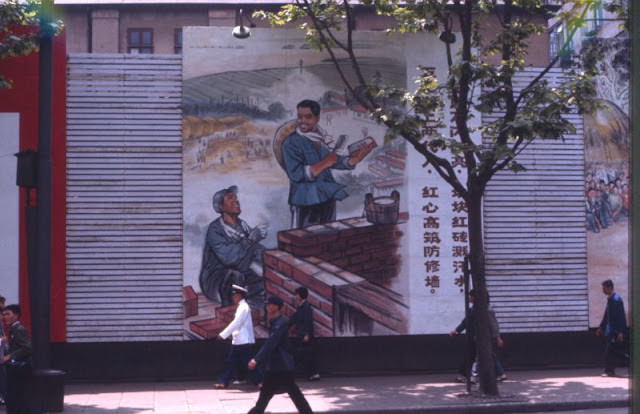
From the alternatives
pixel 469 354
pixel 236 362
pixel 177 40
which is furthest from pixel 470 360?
pixel 177 40

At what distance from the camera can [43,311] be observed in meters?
11.8

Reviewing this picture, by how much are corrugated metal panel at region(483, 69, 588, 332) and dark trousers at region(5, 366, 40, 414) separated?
28.3 ft

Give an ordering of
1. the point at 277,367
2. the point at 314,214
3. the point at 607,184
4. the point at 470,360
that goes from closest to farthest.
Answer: the point at 277,367, the point at 470,360, the point at 314,214, the point at 607,184

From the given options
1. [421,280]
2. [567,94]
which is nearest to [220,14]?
[421,280]

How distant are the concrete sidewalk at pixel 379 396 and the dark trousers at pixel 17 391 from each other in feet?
4.22

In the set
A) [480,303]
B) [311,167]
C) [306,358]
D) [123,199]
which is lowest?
[306,358]

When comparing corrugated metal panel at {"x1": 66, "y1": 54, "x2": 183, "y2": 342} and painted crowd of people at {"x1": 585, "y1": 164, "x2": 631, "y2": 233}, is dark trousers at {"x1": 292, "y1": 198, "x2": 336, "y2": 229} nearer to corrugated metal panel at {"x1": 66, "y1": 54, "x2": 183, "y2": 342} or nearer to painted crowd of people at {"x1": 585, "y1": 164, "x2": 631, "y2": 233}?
corrugated metal panel at {"x1": 66, "y1": 54, "x2": 183, "y2": 342}

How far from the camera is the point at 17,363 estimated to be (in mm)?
11141

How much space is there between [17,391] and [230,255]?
16.9ft

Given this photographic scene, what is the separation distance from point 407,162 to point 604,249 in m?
4.11

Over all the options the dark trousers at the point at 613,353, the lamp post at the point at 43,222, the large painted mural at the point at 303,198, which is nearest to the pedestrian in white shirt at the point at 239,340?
the large painted mural at the point at 303,198

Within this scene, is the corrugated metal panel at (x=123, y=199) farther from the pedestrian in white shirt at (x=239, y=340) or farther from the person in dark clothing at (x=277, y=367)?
the person in dark clothing at (x=277, y=367)

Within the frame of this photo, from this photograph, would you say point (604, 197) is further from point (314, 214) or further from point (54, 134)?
point (54, 134)

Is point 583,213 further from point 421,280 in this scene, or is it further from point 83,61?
point 83,61
